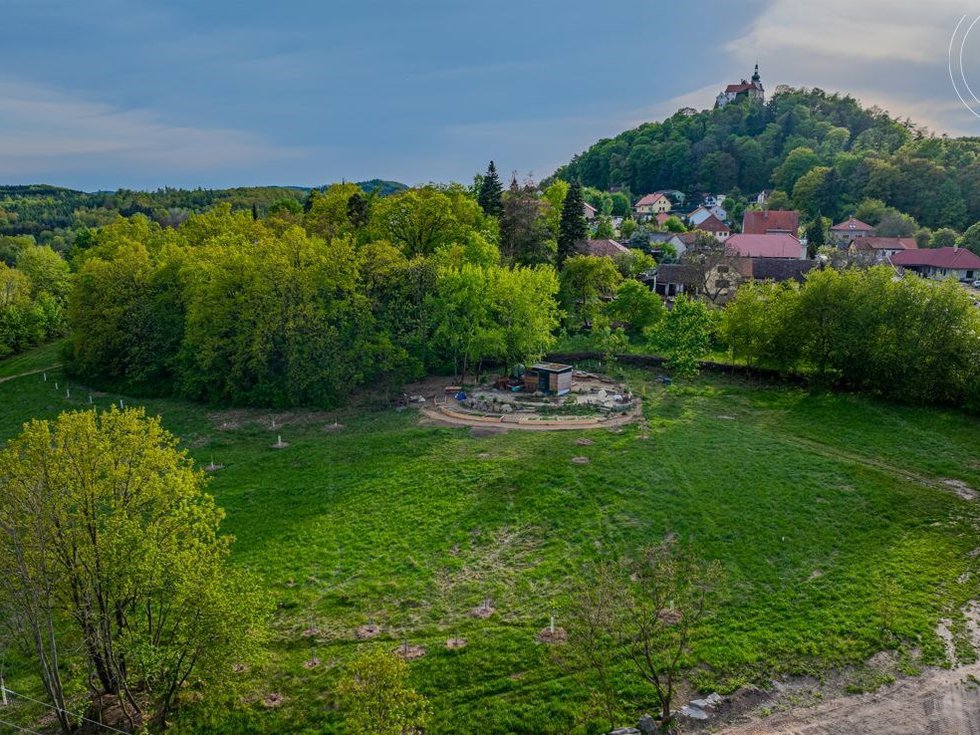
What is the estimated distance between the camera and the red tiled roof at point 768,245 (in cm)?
6750

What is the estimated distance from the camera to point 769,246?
6850cm

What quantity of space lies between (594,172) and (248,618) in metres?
144

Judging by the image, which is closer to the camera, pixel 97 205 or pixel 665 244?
pixel 665 244

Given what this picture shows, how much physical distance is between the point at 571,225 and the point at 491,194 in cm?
758

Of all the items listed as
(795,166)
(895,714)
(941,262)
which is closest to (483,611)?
(895,714)

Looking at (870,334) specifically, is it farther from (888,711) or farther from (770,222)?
(770,222)

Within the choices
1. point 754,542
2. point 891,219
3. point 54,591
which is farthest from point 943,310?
point 891,219

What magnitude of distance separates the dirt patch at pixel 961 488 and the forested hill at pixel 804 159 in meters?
77.3

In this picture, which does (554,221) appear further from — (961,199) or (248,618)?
(961,199)

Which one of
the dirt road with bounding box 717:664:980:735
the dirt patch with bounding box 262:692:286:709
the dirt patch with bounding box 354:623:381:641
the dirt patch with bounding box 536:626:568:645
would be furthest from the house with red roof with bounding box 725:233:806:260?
the dirt patch with bounding box 262:692:286:709

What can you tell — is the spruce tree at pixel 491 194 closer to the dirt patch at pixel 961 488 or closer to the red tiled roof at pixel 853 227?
the dirt patch at pixel 961 488

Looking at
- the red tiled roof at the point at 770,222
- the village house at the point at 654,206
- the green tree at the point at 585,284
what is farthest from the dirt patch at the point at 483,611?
the village house at the point at 654,206

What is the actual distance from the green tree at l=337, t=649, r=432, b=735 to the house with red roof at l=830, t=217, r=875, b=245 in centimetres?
8702

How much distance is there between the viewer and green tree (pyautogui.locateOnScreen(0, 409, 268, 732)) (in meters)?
12.2
